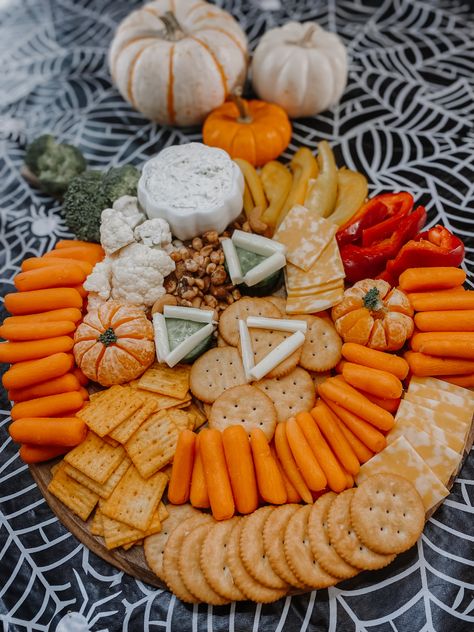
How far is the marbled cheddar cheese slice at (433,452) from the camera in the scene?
89.3 inches

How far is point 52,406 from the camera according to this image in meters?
2.46

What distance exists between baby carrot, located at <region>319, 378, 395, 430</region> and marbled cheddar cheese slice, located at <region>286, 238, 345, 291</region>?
21.5 inches

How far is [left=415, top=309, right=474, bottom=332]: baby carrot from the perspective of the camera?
2.47 metres

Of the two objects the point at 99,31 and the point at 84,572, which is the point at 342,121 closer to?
the point at 99,31

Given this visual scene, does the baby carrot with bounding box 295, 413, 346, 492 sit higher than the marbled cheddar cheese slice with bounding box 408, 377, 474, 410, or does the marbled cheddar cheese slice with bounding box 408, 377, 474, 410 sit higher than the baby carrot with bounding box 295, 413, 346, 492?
the marbled cheddar cheese slice with bounding box 408, 377, 474, 410

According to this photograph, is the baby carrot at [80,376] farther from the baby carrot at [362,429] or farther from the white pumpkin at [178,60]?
the white pumpkin at [178,60]

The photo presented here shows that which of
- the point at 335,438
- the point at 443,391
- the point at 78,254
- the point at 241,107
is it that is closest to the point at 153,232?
the point at 78,254

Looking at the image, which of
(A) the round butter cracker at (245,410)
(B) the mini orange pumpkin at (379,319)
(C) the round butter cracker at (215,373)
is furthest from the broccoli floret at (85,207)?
(B) the mini orange pumpkin at (379,319)

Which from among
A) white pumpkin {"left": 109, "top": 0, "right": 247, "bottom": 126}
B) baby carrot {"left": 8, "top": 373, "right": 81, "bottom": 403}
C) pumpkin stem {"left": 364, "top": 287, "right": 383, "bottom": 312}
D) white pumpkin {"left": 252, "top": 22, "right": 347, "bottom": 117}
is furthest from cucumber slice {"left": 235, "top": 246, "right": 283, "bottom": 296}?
white pumpkin {"left": 252, "top": 22, "right": 347, "bottom": 117}

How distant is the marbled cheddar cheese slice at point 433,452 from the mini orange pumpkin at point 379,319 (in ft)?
1.31

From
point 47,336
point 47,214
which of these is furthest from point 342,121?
point 47,336

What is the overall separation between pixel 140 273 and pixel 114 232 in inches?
10.0

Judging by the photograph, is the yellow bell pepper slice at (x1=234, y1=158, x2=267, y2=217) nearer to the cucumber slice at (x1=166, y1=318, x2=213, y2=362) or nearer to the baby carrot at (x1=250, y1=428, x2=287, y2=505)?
the cucumber slice at (x1=166, y1=318, x2=213, y2=362)

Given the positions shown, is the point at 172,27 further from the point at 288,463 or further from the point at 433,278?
the point at 288,463
